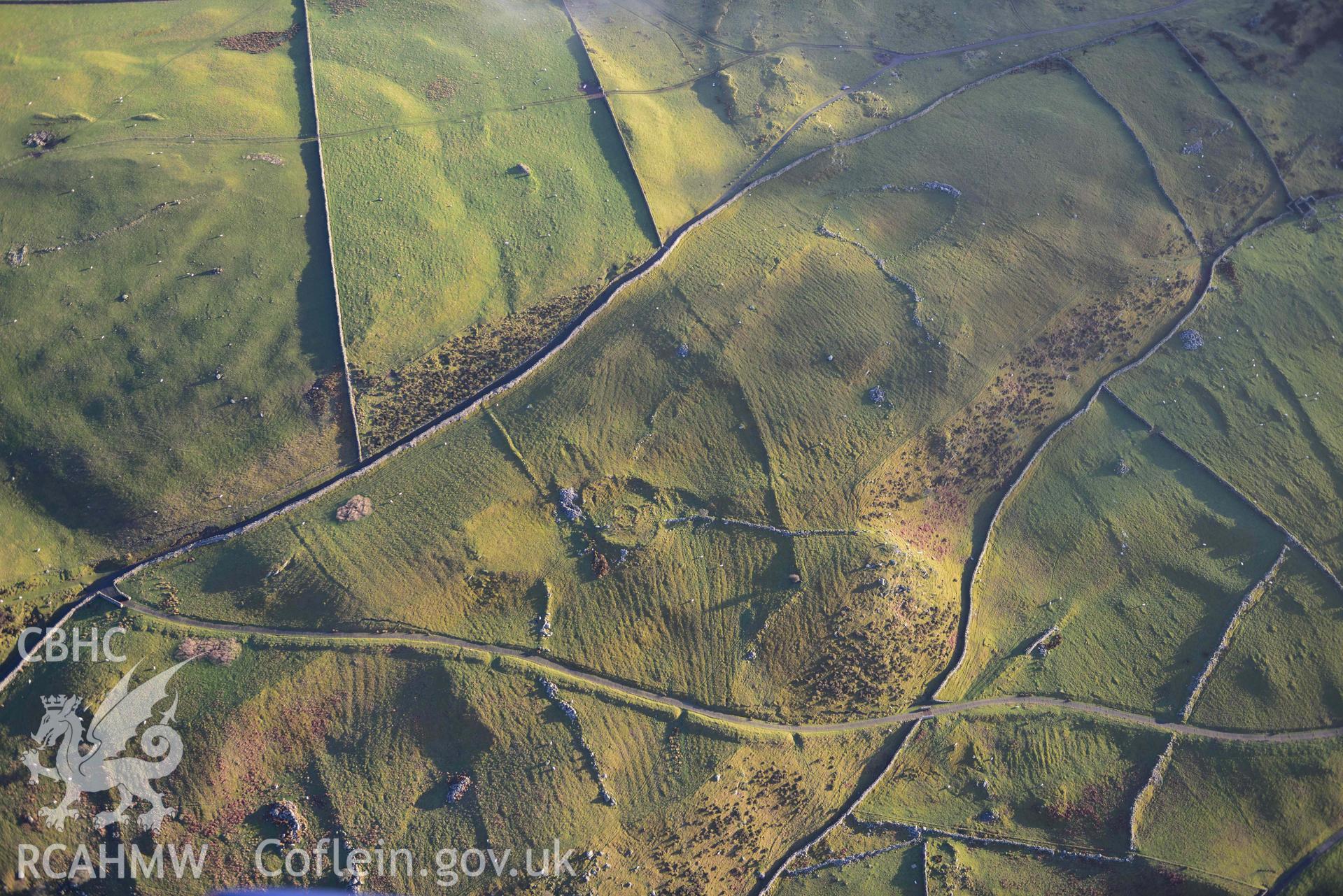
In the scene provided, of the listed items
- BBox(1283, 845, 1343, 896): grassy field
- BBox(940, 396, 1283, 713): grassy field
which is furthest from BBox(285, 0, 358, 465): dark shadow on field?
BBox(1283, 845, 1343, 896): grassy field

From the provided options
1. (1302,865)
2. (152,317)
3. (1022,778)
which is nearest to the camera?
(1302,865)

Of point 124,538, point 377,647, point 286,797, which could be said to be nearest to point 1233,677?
point 377,647

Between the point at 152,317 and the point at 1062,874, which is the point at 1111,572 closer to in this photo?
the point at 1062,874

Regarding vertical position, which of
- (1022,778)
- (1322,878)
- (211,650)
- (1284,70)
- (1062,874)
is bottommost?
(1322,878)

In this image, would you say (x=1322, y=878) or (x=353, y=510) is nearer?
(x=1322, y=878)

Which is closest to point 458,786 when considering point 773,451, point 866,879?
point 866,879

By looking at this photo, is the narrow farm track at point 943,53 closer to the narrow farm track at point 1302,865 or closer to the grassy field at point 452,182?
the grassy field at point 452,182

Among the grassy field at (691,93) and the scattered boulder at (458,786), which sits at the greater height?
the grassy field at (691,93)

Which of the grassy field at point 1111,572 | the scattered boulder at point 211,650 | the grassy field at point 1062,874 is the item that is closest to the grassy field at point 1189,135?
the grassy field at point 1111,572
